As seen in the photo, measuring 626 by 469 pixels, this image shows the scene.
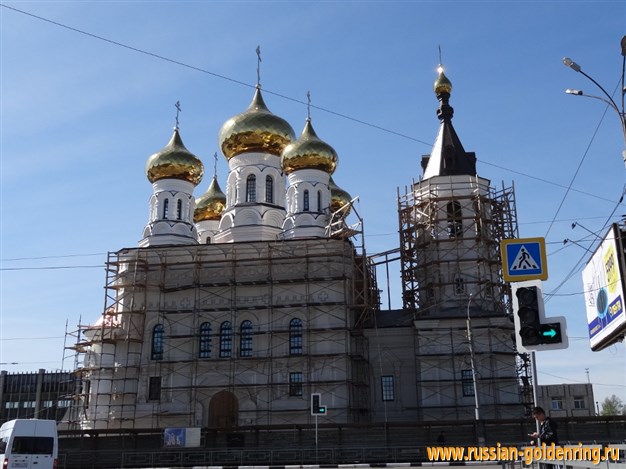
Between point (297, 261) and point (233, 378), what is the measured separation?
6411mm

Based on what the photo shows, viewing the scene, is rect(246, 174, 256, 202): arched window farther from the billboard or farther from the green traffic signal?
the green traffic signal

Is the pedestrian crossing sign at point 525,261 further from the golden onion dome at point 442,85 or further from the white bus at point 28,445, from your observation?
the golden onion dome at point 442,85

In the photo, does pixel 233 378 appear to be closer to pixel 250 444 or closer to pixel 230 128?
pixel 250 444

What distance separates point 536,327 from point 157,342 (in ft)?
93.9

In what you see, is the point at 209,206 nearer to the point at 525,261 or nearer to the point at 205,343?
the point at 205,343

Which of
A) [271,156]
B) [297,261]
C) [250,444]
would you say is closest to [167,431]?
[250,444]

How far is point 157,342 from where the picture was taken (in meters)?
34.6

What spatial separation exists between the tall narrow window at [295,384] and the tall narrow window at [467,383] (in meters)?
7.55

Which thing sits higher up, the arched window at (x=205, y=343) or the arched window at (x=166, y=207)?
the arched window at (x=166, y=207)

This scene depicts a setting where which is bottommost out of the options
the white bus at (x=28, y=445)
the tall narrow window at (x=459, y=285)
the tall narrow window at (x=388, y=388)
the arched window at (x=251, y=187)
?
the white bus at (x=28, y=445)

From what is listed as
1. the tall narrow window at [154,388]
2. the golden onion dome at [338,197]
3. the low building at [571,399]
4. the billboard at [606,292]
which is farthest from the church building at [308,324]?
the low building at [571,399]

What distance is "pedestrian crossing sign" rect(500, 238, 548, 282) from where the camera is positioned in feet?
31.0

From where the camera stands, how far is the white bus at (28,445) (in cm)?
1809

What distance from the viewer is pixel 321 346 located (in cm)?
3247
